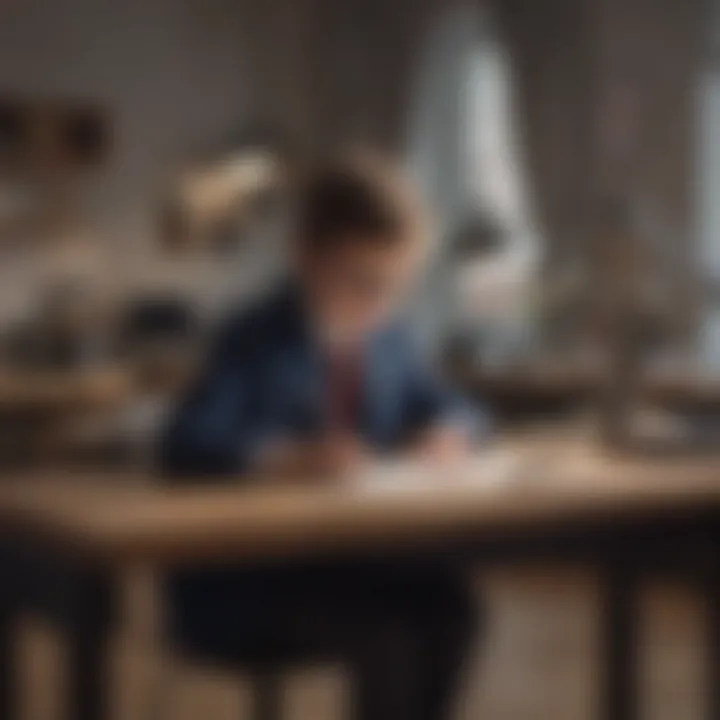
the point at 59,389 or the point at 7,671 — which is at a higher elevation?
the point at 59,389

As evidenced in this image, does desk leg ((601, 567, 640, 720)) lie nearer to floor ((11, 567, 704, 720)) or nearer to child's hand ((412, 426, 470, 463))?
floor ((11, 567, 704, 720))

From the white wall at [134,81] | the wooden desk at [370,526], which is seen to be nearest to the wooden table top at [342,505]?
the wooden desk at [370,526]

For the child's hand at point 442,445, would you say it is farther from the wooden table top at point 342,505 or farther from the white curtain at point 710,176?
the white curtain at point 710,176

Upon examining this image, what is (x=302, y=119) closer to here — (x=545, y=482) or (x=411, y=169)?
(x=411, y=169)

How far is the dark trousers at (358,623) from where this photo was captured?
0.72m

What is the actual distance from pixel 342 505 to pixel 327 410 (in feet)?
0.15

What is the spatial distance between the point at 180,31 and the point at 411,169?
0.42 ft

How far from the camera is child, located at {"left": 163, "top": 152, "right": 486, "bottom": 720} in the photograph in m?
0.73

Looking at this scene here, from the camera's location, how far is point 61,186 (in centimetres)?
70

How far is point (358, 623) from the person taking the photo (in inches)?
29.8

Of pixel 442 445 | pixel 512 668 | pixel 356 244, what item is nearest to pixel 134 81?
pixel 356 244

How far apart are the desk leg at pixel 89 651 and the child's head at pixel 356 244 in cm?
16

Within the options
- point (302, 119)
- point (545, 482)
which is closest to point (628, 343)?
point (545, 482)

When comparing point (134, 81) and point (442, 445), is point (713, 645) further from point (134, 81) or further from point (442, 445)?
point (134, 81)
